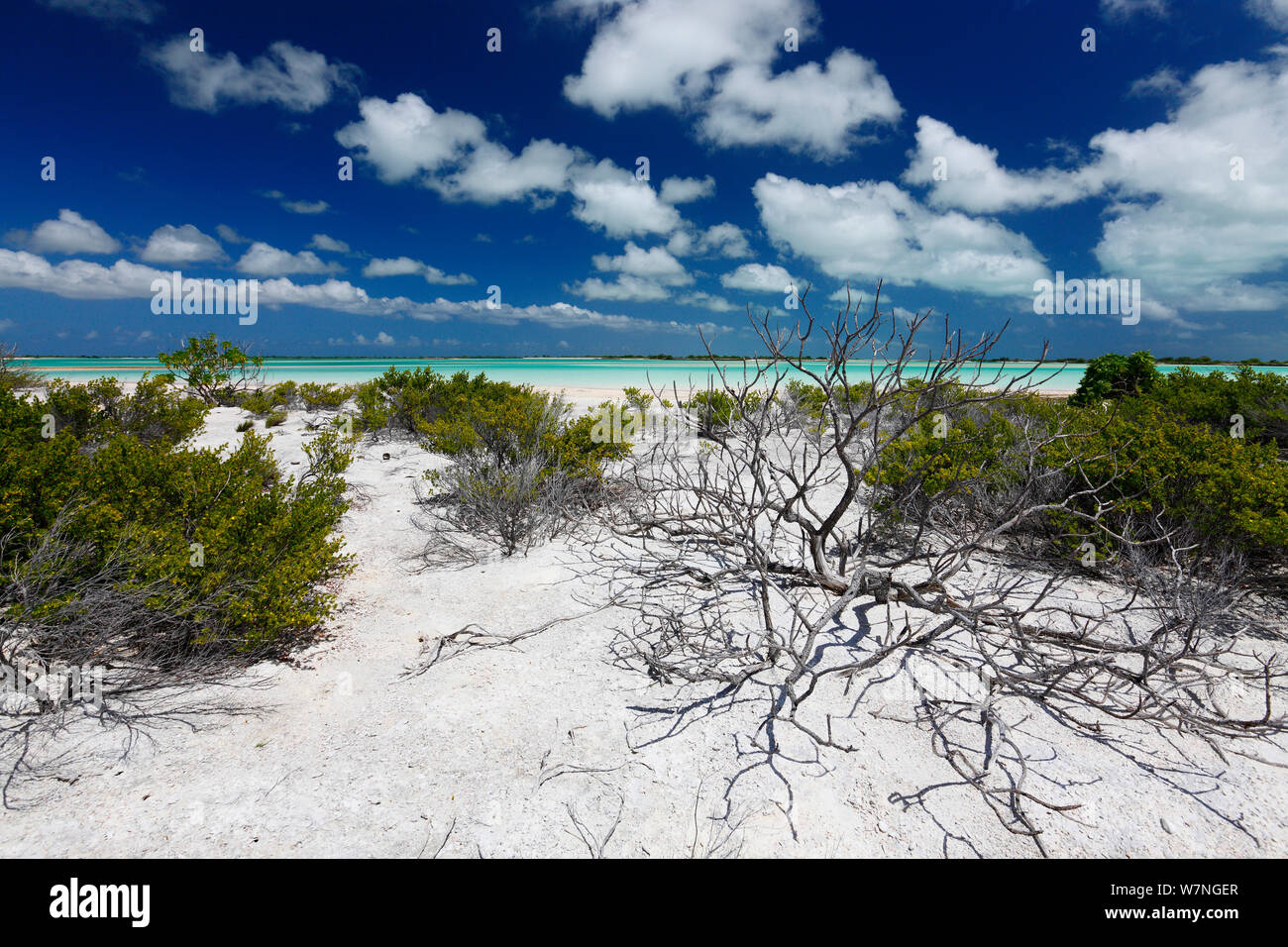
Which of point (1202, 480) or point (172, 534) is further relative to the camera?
point (1202, 480)

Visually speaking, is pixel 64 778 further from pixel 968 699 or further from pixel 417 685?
pixel 968 699

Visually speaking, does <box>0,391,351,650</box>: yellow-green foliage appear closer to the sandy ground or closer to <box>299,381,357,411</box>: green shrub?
the sandy ground

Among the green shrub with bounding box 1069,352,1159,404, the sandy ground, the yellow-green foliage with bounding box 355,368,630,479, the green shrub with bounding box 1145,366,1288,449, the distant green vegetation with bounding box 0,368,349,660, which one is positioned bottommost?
the sandy ground

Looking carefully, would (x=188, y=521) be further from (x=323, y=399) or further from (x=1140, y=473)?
(x=323, y=399)

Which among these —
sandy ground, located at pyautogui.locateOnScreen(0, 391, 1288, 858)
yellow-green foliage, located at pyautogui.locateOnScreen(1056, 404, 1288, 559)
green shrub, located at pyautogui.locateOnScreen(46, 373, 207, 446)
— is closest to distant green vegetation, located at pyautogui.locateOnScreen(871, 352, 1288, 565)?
yellow-green foliage, located at pyautogui.locateOnScreen(1056, 404, 1288, 559)

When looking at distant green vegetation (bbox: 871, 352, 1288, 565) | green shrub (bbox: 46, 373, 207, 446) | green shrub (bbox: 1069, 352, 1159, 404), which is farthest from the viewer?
green shrub (bbox: 1069, 352, 1159, 404)

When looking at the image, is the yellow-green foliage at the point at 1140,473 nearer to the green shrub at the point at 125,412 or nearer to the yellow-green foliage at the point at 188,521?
the yellow-green foliage at the point at 188,521

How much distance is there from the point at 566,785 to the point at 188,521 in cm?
333

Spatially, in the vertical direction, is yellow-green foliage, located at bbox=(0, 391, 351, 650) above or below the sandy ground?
above

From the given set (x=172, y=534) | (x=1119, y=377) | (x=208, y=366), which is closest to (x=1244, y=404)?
(x=1119, y=377)

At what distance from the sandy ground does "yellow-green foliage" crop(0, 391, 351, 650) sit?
1.49 feet

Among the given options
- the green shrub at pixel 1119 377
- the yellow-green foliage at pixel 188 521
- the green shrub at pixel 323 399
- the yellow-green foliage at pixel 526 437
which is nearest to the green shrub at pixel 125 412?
the yellow-green foliage at pixel 188 521

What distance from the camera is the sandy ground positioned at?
2.17m

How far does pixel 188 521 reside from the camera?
3781 millimetres
